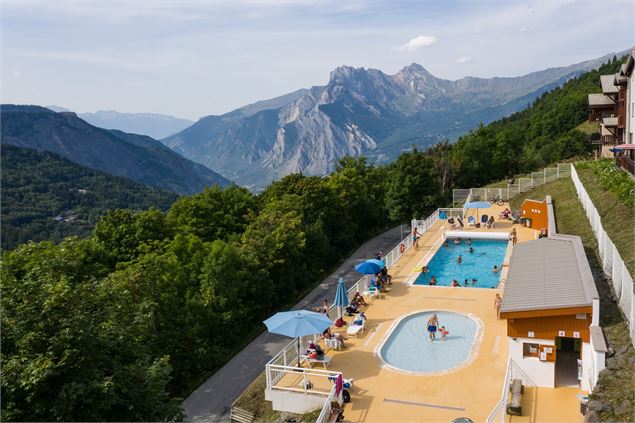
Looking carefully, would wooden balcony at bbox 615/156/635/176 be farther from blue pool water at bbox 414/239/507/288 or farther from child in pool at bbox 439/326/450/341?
child in pool at bbox 439/326/450/341

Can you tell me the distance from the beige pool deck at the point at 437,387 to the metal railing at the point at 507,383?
0.30 m

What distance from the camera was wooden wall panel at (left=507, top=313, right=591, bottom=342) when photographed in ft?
50.2

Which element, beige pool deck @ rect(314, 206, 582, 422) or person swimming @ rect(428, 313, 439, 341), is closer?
beige pool deck @ rect(314, 206, 582, 422)

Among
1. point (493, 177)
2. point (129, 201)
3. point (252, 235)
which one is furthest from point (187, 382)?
point (129, 201)

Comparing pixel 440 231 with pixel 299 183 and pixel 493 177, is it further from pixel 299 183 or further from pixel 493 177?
pixel 493 177

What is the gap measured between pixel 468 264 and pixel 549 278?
1447 centimetres

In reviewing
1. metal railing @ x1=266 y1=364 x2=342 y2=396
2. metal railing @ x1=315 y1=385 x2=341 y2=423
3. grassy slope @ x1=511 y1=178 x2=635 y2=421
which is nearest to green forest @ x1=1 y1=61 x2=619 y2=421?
metal railing @ x1=266 y1=364 x2=342 y2=396

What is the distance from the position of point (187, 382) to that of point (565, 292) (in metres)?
21.9

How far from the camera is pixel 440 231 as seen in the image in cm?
3906

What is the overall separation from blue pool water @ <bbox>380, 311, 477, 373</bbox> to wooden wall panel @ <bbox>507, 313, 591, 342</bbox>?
2.58m

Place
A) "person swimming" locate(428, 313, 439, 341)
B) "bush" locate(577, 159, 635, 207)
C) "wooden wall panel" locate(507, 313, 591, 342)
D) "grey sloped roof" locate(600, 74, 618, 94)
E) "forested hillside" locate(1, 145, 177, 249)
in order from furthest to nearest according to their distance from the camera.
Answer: "forested hillside" locate(1, 145, 177, 249) < "grey sloped roof" locate(600, 74, 618, 94) < "bush" locate(577, 159, 635, 207) < "person swimming" locate(428, 313, 439, 341) < "wooden wall panel" locate(507, 313, 591, 342)

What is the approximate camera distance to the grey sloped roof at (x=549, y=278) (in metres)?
15.7

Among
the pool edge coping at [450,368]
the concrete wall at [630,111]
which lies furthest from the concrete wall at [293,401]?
the concrete wall at [630,111]

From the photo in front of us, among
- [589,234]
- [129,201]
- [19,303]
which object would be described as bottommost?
[129,201]
